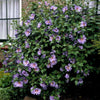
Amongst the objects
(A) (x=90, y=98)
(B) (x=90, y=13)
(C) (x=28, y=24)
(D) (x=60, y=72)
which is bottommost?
(A) (x=90, y=98)

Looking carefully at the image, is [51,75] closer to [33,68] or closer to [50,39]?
[33,68]

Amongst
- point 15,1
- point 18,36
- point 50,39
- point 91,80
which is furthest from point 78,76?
point 15,1

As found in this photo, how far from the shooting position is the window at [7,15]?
5520 millimetres

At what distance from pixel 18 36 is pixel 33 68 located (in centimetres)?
65

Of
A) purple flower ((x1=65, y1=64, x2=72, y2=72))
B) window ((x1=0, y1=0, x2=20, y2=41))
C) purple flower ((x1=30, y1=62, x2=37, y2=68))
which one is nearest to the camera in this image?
purple flower ((x1=65, y1=64, x2=72, y2=72))

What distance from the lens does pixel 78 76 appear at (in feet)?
9.07

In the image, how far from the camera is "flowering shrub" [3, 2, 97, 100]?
9.07 ft

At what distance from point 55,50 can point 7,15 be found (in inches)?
128

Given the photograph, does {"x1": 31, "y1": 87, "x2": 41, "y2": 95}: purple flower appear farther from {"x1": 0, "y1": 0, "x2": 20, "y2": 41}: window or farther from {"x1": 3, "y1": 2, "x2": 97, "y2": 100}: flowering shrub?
{"x1": 0, "y1": 0, "x2": 20, "y2": 41}: window

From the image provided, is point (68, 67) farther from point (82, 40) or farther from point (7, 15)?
point (7, 15)

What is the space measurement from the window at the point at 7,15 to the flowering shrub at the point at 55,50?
250cm

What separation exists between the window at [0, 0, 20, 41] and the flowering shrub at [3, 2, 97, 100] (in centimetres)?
250

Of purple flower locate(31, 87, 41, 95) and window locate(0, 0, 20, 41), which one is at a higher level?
window locate(0, 0, 20, 41)

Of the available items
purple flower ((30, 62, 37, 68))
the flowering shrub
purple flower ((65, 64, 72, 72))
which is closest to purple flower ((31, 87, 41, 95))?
the flowering shrub
